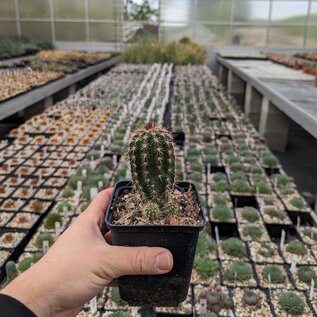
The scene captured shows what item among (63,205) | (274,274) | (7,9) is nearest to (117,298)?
(274,274)

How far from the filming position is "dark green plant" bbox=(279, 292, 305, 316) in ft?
8.69

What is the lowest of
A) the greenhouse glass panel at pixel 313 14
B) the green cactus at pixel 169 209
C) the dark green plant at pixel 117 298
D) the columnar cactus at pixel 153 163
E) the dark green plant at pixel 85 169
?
the dark green plant at pixel 117 298

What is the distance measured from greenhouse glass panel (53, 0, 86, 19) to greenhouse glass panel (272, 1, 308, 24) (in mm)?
8243

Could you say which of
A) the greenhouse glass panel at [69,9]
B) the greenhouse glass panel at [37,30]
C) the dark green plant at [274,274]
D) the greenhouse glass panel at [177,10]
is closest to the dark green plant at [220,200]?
the dark green plant at [274,274]

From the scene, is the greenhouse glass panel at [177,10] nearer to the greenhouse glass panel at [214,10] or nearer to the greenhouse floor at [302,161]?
the greenhouse glass panel at [214,10]

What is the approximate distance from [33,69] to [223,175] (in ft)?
25.0

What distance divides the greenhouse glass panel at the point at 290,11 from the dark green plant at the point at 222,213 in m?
14.8

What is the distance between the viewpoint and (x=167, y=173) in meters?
1.49

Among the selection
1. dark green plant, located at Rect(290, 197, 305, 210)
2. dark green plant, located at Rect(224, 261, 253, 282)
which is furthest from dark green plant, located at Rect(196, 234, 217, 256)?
dark green plant, located at Rect(290, 197, 305, 210)

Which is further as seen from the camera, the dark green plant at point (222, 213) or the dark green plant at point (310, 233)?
the dark green plant at point (222, 213)

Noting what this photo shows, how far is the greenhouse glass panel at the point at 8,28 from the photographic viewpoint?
53.9ft

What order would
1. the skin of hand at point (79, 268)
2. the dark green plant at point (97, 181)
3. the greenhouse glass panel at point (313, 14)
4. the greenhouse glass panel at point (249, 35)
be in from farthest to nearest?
the greenhouse glass panel at point (249, 35) < the greenhouse glass panel at point (313, 14) < the dark green plant at point (97, 181) < the skin of hand at point (79, 268)

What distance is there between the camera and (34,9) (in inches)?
659

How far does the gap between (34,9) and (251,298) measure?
1696 cm
